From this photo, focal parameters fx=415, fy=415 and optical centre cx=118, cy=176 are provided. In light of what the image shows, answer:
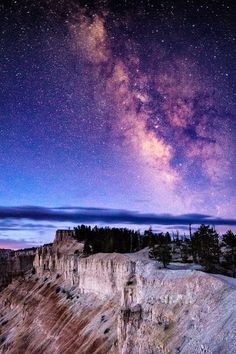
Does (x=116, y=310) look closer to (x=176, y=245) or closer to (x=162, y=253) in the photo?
(x=162, y=253)

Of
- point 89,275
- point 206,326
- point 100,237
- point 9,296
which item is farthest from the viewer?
point 100,237

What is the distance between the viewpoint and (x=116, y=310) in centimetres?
6481

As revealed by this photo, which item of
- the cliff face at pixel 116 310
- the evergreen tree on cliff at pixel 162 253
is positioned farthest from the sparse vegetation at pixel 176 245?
the cliff face at pixel 116 310

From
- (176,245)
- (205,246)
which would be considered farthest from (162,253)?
(176,245)

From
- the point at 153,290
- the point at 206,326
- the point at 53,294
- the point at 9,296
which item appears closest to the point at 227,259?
the point at 153,290

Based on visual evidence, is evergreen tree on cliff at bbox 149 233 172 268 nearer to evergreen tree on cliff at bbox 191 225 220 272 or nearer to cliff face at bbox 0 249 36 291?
evergreen tree on cliff at bbox 191 225 220 272

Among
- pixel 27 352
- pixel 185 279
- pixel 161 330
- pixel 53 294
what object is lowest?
pixel 27 352

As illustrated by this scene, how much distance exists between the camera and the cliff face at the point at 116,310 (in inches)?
1442

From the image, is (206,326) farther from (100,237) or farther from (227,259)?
(100,237)

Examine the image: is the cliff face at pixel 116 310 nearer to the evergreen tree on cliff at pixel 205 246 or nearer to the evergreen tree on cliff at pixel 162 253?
the evergreen tree on cliff at pixel 162 253

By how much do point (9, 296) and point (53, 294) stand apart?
85.7ft

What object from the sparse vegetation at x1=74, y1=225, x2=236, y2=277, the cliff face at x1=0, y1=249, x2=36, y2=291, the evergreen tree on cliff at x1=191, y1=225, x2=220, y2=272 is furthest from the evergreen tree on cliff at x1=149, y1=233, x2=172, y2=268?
the cliff face at x1=0, y1=249, x2=36, y2=291

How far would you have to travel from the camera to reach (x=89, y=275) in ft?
285

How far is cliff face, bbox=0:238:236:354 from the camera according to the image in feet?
120
